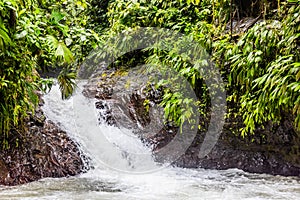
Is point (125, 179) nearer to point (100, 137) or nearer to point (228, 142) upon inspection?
point (100, 137)

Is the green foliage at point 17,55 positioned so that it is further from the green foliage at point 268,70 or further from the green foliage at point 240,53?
the green foliage at point 268,70

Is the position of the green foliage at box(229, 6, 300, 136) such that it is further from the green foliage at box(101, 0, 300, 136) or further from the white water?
the white water

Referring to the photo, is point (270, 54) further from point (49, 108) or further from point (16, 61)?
point (49, 108)

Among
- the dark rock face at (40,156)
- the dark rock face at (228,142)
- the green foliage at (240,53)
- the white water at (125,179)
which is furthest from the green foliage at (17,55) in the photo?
the green foliage at (240,53)

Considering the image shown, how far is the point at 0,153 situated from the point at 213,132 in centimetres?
257

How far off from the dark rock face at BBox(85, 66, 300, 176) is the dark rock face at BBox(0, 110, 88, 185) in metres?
0.93

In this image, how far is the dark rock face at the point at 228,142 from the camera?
3.58 meters

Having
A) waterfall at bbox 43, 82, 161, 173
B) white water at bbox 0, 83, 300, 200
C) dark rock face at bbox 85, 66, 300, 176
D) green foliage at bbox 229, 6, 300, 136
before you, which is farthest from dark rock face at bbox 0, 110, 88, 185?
green foliage at bbox 229, 6, 300, 136

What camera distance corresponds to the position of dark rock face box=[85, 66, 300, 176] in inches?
141

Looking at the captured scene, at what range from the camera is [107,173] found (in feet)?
13.0

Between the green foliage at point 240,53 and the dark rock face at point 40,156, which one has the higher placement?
the green foliage at point 240,53

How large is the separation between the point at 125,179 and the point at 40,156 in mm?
1058

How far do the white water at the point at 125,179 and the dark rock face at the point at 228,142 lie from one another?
0.15 m

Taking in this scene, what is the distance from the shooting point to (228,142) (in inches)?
158
